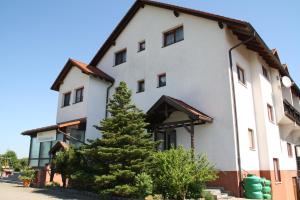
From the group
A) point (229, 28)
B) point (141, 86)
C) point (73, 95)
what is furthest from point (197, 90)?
point (73, 95)

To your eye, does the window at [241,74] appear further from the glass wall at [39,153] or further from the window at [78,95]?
the glass wall at [39,153]

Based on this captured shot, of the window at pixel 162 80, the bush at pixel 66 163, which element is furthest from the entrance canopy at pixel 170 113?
the bush at pixel 66 163

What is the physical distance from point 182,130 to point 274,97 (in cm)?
852

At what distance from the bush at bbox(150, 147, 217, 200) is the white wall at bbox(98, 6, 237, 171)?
3.17m

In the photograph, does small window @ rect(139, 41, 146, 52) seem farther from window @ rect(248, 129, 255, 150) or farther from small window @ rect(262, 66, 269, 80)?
window @ rect(248, 129, 255, 150)

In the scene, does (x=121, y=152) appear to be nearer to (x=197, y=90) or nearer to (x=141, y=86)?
(x=197, y=90)

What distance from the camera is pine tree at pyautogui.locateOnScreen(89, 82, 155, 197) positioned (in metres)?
11.5

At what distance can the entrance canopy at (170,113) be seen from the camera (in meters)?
13.7

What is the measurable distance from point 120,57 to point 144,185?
12.7 metres

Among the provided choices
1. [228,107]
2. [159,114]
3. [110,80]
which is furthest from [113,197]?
[110,80]

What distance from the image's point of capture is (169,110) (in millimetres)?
14828

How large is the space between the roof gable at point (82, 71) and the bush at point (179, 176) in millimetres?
10534

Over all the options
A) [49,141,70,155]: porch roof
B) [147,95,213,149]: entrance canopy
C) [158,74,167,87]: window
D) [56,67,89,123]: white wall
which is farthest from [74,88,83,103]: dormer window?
[147,95,213,149]: entrance canopy

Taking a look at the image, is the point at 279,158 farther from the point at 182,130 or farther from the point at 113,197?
the point at 113,197
